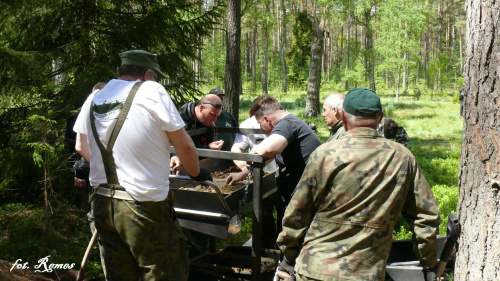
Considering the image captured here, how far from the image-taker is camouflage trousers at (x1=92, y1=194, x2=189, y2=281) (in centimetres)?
275

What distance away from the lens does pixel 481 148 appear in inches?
121

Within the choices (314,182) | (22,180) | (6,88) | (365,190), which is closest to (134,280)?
(314,182)

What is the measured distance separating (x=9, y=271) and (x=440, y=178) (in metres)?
8.32

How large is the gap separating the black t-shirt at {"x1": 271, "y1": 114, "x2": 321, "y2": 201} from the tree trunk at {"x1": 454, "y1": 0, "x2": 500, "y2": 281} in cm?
137

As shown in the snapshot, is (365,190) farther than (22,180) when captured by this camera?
No

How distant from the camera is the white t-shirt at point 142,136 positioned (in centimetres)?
270

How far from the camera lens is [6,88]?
6.28 m

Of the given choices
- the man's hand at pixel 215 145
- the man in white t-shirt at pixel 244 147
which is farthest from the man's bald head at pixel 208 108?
the man in white t-shirt at pixel 244 147

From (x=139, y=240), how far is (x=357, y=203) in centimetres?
139

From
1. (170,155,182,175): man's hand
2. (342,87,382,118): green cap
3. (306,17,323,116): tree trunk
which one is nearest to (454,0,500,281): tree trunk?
(342,87,382,118): green cap

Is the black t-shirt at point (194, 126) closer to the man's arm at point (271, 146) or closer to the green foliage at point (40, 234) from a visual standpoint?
the man's arm at point (271, 146)

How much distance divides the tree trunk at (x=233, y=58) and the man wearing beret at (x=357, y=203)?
270 inches

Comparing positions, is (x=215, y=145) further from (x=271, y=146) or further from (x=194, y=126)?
(x=271, y=146)

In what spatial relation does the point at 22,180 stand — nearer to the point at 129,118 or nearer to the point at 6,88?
the point at 6,88
